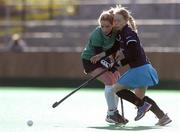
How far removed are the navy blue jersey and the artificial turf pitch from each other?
33.4 inches

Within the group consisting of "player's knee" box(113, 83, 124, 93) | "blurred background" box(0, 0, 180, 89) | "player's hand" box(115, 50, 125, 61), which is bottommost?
"blurred background" box(0, 0, 180, 89)

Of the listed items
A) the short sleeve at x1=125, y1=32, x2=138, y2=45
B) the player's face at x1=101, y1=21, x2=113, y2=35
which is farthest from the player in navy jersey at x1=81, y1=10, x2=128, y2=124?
the short sleeve at x1=125, y1=32, x2=138, y2=45

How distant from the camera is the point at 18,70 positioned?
67.6 feet

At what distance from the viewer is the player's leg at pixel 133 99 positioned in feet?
30.1

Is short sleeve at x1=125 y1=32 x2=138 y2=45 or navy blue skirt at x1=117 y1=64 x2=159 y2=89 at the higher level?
short sleeve at x1=125 y1=32 x2=138 y2=45

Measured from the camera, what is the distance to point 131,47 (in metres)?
9.12

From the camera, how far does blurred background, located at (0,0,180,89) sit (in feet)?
65.4

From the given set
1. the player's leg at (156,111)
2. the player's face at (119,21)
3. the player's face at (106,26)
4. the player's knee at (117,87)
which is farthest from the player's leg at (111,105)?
the player's face at (119,21)

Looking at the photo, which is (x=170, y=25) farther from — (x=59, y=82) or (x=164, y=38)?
(x=59, y=82)

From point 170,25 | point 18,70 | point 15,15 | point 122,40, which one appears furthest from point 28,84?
point 122,40

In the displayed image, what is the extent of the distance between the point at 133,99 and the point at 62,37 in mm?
12105

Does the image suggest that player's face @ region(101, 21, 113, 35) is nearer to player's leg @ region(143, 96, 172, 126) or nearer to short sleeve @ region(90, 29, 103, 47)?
short sleeve @ region(90, 29, 103, 47)

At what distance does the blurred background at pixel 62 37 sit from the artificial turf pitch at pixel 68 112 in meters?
2.29

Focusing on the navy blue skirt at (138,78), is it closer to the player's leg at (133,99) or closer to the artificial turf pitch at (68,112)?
the player's leg at (133,99)
